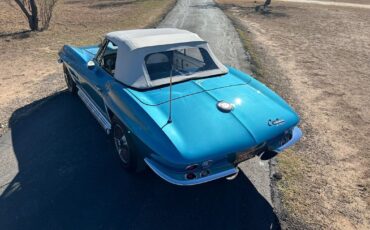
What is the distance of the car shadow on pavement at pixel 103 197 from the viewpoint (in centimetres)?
413

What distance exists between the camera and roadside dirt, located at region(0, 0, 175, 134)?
8.12m

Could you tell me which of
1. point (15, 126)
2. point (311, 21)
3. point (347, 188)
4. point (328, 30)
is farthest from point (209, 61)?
point (311, 21)

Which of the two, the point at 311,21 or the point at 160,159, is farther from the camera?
the point at 311,21

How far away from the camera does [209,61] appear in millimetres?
5617

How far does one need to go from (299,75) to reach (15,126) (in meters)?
8.56

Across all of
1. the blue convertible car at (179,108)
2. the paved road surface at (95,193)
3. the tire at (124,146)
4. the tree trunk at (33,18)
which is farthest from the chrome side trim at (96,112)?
the tree trunk at (33,18)

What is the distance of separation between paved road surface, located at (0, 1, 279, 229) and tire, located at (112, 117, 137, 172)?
0.17m

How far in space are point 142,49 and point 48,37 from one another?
413 inches

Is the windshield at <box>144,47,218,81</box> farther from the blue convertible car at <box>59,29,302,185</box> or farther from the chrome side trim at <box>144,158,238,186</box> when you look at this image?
the chrome side trim at <box>144,158,238,186</box>

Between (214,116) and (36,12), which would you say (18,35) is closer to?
(36,12)

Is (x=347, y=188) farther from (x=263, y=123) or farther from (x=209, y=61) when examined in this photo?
(x=209, y=61)

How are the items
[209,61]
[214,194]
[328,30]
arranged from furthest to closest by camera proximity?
[328,30], [209,61], [214,194]

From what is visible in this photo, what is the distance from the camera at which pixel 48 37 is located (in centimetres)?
1370

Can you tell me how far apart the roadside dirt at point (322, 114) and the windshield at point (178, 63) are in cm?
225
